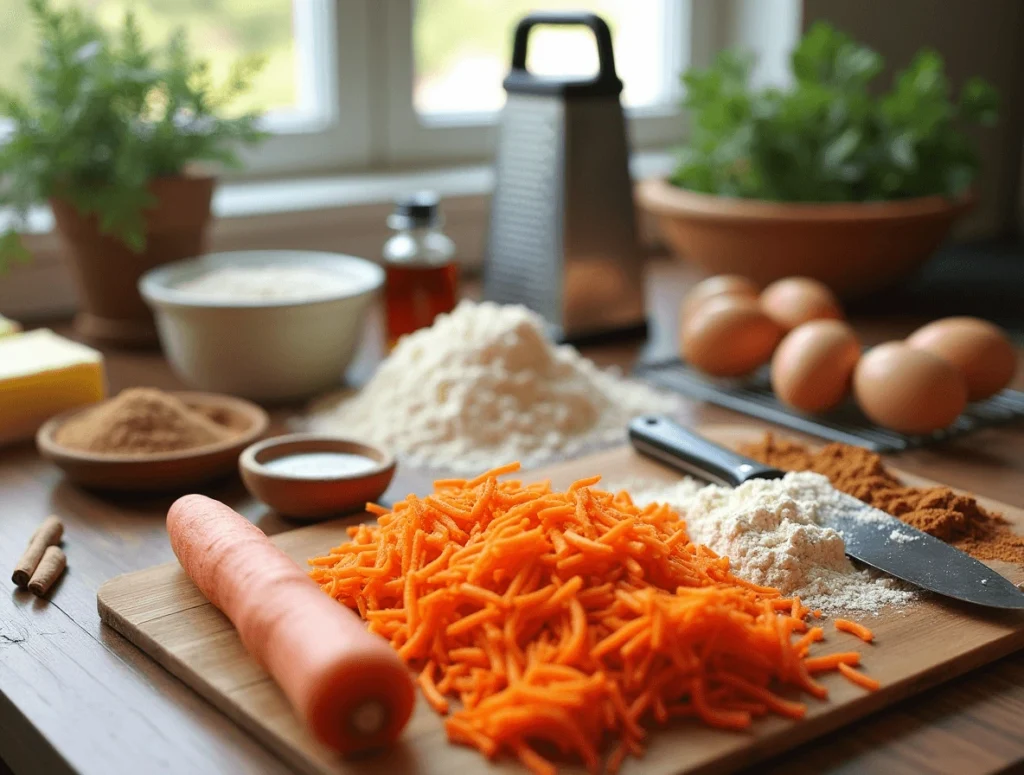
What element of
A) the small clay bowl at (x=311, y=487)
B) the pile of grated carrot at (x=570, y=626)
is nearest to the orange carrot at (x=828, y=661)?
the pile of grated carrot at (x=570, y=626)

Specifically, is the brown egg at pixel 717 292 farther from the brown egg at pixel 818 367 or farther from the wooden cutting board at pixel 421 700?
the wooden cutting board at pixel 421 700

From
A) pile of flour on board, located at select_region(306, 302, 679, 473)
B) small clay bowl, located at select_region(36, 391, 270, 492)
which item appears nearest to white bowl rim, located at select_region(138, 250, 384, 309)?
pile of flour on board, located at select_region(306, 302, 679, 473)

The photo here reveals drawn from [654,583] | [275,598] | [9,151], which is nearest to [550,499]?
[654,583]

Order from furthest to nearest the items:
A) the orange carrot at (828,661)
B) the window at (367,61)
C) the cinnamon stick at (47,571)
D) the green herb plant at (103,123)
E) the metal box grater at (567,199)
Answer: the window at (367,61), the metal box grater at (567,199), the green herb plant at (103,123), the cinnamon stick at (47,571), the orange carrot at (828,661)

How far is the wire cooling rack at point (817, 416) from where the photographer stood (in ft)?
4.27

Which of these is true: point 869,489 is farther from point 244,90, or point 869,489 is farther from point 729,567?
point 244,90

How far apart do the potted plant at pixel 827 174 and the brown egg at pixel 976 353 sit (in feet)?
1.29

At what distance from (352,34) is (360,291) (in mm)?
896

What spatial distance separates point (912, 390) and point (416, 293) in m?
0.68

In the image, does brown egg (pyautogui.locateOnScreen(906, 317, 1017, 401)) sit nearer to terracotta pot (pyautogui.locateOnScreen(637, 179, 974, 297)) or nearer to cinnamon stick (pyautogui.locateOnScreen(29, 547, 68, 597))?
terracotta pot (pyautogui.locateOnScreen(637, 179, 974, 297))

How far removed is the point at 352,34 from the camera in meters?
2.17

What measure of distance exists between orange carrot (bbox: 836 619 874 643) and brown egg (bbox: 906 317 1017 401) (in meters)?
0.54

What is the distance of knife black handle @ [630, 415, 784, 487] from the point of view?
1.07 meters

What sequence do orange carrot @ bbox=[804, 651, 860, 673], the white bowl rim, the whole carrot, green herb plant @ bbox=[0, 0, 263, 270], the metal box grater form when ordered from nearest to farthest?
the whole carrot → orange carrot @ bbox=[804, 651, 860, 673] → the white bowl rim → green herb plant @ bbox=[0, 0, 263, 270] → the metal box grater
